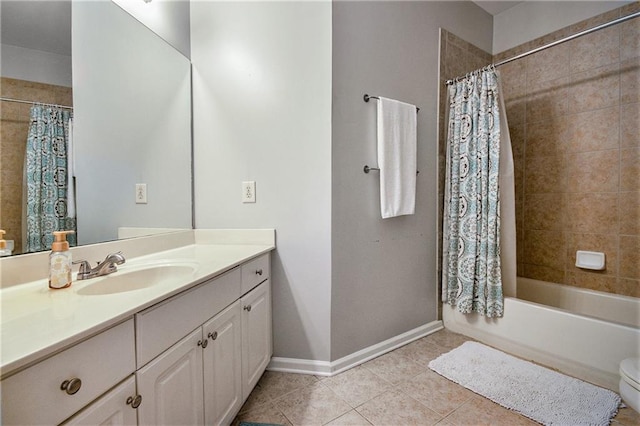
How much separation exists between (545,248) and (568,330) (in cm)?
93

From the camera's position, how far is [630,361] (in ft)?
4.26

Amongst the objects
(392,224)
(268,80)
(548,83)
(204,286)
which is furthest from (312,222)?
(548,83)

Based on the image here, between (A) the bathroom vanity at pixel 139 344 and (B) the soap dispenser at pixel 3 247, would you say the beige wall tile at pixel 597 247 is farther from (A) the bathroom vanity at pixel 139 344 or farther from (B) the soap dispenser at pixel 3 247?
(B) the soap dispenser at pixel 3 247

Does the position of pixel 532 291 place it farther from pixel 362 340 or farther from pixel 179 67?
pixel 179 67

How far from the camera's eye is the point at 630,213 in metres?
1.95

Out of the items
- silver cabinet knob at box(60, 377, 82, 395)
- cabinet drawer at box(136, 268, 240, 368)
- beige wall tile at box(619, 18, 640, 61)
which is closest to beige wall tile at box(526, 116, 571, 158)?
beige wall tile at box(619, 18, 640, 61)

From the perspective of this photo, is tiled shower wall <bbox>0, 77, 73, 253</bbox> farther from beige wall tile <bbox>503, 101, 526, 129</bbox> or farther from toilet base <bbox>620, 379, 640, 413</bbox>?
beige wall tile <bbox>503, 101, 526, 129</bbox>

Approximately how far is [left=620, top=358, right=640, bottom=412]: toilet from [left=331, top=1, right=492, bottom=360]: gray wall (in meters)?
1.04

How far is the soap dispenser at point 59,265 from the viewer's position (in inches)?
35.0

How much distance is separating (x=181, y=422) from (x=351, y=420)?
78 centimetres

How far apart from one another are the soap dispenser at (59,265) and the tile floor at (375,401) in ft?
3.09

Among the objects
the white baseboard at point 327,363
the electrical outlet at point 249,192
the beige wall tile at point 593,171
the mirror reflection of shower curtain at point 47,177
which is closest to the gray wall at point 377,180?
the white baseboard at point 327,363

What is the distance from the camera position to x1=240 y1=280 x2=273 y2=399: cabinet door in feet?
4.36

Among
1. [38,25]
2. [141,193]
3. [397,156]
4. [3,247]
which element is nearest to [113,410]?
[3,247]
